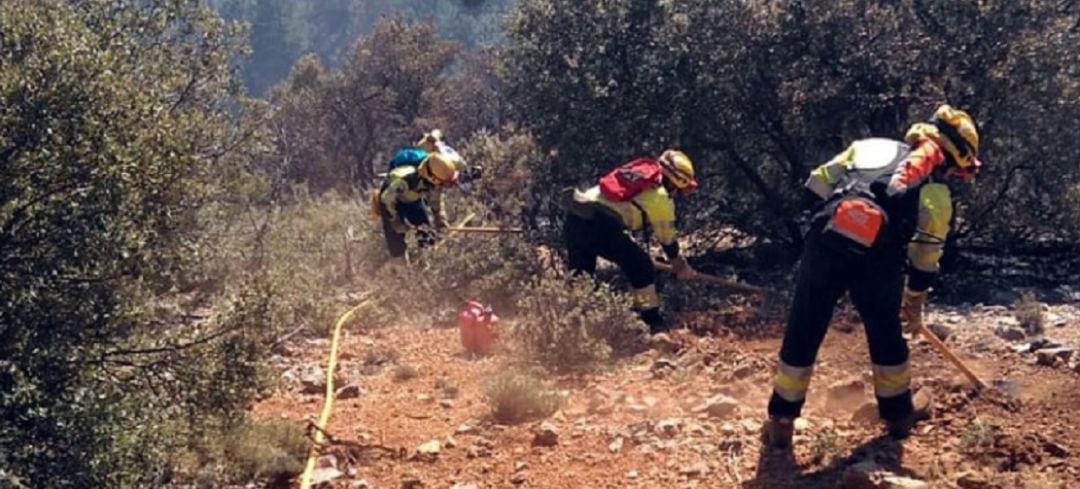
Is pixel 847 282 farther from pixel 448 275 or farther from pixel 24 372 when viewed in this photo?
pixel 448 275

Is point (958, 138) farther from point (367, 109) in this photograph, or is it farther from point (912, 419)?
point (367, 109)

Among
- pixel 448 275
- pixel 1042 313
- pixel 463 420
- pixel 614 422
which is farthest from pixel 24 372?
pixel 1042 313

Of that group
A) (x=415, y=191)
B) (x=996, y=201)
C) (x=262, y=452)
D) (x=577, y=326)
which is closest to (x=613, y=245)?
(x=577, y=326)

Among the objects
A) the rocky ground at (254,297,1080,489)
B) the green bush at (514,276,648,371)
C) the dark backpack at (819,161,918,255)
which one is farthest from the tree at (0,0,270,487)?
the dark backpack at (819,161,918,255)

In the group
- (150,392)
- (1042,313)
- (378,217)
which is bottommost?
(1042,313)

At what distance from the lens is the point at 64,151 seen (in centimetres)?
474

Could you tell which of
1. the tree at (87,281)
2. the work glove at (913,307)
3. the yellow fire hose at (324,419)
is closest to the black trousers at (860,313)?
the work glove at (913,307)

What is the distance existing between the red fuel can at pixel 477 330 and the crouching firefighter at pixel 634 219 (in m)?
0.91

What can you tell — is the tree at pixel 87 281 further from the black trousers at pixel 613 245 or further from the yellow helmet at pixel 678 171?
the yellow helmet at pixel 678 171

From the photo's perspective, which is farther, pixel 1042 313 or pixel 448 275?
pixel 448 275

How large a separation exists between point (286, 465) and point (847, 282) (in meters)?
3.17

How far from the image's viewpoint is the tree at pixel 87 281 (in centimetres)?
463

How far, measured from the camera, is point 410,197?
10.7 meters

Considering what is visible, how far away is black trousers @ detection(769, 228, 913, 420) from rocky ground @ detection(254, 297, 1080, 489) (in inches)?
10.1
